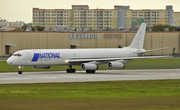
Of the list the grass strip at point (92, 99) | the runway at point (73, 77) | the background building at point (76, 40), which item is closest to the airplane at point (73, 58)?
the runway at point (73, 77)

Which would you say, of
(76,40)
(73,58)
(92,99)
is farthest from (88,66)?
(76,40)

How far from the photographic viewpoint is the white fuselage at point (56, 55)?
47.7 meters

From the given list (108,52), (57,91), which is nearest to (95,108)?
(57,91)

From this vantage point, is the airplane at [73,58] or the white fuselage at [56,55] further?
the airplane at [73,58]

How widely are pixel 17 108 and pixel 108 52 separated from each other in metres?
34.5

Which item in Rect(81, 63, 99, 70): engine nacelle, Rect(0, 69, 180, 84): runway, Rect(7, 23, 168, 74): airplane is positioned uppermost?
Rect(7, 23, 168, 74): airplane

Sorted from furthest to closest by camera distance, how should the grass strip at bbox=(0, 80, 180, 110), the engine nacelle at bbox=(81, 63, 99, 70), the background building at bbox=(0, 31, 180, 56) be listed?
the background building at bbox=(0, 31, 180, 56) → the engine nacelle at bbox=(81, 63, 99, 70) → the grass strip at bbox=(0, 80, 180, 110)

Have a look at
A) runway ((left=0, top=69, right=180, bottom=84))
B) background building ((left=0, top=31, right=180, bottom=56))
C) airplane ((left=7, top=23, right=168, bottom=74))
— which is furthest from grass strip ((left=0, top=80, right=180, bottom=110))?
background building ((left=0, top=31, right=180, bottom=56))

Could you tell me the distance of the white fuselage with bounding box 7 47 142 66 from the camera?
156 ft

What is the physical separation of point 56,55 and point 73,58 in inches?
108

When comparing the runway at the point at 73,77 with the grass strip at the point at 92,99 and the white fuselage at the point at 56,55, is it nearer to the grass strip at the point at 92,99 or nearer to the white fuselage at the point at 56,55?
the white fuselage at the point at 56,55

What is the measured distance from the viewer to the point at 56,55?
4950 centimetres

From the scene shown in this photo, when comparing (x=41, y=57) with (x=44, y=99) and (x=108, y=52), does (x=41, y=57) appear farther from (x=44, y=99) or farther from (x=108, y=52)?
(x=44, y=99)

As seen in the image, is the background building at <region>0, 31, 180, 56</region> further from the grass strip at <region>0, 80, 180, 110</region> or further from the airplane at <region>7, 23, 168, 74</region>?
the grass strip at <region>0, 80, 180, 110</region>
